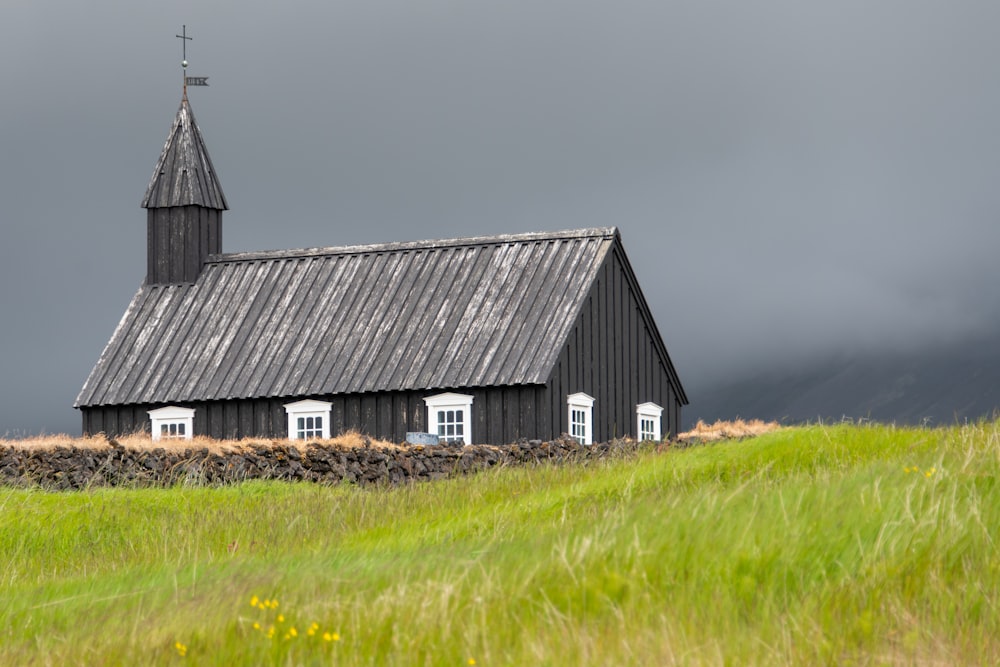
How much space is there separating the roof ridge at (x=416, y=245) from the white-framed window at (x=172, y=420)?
6.23m

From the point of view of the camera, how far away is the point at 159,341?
39312mm

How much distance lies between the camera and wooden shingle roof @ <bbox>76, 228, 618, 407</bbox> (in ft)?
114

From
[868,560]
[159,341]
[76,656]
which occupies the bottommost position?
[76,656]

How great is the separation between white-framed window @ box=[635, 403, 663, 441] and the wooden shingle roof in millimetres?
4975

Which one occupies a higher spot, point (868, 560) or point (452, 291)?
point (452, 291)

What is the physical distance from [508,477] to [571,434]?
16.8 meters

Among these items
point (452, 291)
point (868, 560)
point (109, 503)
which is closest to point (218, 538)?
point (109, 503)

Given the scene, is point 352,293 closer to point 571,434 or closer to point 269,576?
point 571,434

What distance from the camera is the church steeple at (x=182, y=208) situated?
4212 centimetres

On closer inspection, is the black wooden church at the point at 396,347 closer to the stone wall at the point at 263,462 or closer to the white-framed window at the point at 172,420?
the white-framed window at the point at 172,420

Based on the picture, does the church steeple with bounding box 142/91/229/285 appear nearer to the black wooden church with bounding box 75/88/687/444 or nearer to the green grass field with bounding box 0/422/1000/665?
the black wooden church with bounding box 75/88/687/444

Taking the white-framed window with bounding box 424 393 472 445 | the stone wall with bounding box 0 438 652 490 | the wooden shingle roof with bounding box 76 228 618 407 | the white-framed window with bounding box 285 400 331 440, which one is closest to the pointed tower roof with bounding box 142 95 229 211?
the wooden shingle roof with bounding box 76 228 618 407

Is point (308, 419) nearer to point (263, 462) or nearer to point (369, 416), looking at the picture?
point (369, 416)

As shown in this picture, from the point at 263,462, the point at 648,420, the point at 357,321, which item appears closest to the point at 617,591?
the point at 263,462
